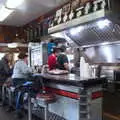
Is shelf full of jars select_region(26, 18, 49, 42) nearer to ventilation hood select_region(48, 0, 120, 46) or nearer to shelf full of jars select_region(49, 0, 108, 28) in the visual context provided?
ventilation hood select_region(48, 0, 120, 46)

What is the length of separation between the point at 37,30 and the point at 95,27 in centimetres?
386

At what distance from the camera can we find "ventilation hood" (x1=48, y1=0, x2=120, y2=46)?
369 cm

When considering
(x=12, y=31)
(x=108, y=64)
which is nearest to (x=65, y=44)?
(x=108, y=64)

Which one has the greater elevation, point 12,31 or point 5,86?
point 12,31

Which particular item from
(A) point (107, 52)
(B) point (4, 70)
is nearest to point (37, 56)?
(B) point (4, 70)

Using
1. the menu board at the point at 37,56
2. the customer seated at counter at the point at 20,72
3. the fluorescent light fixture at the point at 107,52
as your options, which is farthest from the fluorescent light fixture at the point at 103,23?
the menu board at the point at 37,56

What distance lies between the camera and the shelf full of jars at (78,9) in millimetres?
3811

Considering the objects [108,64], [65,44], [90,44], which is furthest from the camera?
[65,44]

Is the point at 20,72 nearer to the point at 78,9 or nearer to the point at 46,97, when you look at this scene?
the point at 46,97

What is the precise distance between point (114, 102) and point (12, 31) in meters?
7.75

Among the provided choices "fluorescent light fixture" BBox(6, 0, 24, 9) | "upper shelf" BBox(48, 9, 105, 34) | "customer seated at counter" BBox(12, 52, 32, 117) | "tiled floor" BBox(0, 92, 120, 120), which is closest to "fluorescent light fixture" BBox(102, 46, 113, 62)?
"upper shelf" BBox(48, 9, 105, 34)

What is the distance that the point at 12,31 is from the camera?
32.2 feet

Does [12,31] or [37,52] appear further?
[12,31]

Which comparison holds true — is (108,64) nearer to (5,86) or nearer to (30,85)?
(30,85)
